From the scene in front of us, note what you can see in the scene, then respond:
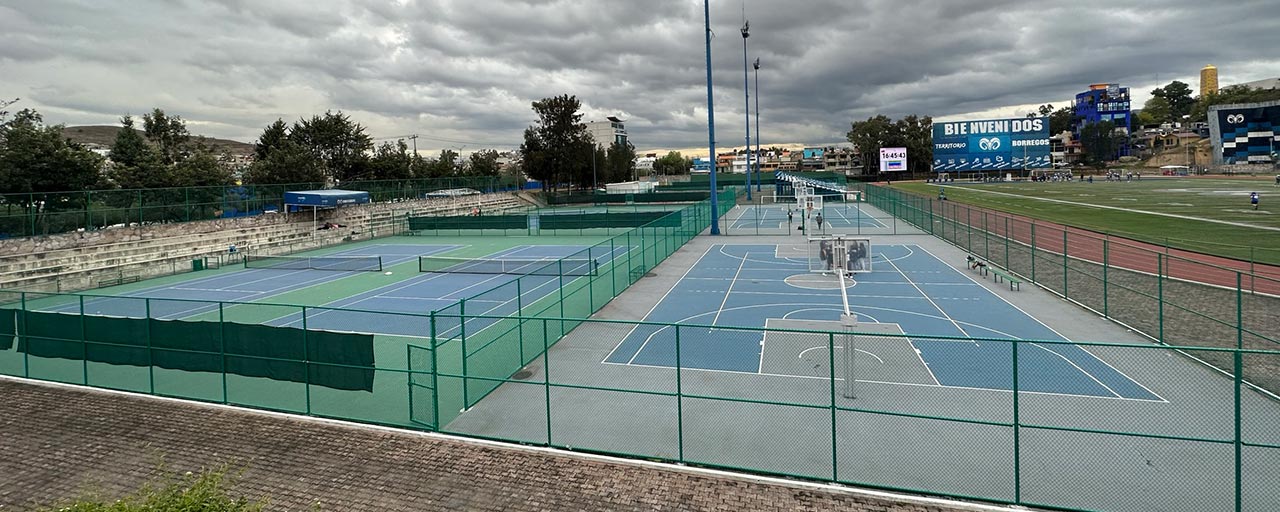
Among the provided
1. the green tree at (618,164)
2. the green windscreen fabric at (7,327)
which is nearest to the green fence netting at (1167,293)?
the green windscreen fabric at (7,327)

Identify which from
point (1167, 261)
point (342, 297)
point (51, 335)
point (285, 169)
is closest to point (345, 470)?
point (51, 335)

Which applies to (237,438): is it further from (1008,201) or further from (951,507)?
(1008,201)

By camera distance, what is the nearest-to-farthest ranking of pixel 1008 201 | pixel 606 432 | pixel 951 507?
pixel 951 507, pixel 606 432, pixel 1008 201

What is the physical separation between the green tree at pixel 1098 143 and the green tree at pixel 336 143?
170 metres

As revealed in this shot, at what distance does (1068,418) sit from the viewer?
1134 centimetres

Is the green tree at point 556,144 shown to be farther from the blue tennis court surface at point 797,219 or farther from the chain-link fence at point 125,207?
the chain-link fence at point 125,207

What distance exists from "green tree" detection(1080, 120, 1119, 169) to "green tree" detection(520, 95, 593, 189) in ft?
456

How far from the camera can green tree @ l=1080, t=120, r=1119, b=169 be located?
164500 mm

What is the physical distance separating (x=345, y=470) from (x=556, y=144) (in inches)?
3578

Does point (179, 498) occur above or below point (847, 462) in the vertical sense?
above

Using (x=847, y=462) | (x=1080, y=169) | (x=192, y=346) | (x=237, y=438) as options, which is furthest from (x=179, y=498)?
(x=1080, y=169)

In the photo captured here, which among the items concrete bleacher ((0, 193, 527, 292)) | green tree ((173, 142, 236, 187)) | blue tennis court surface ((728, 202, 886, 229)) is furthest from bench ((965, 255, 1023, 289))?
green tree ((173, 142, 236, 187))

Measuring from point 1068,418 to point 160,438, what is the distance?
51.6 feet

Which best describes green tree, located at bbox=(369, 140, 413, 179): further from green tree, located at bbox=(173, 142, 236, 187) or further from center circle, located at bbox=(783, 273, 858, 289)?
center circle, located at bbox=(783, 273, 858, 289)
